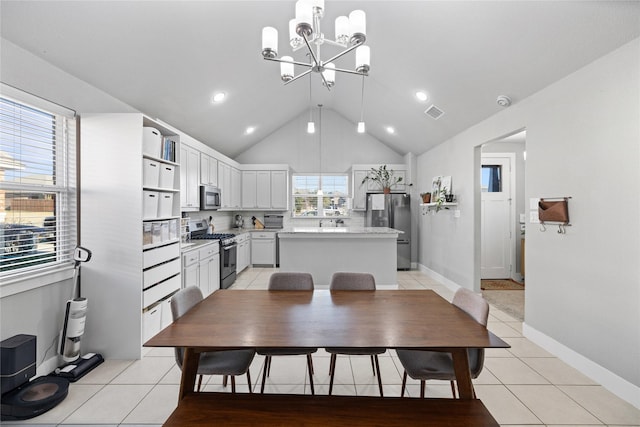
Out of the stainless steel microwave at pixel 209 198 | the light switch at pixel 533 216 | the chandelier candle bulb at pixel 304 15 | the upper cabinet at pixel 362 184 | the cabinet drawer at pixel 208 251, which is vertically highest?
the chandelier candle bulb at pixel 304 15

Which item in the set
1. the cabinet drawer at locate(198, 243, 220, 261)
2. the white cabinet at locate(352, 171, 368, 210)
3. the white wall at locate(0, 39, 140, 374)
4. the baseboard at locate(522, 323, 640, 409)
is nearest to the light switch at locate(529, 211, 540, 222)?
the baseboard at locate(522, 323, 640, 409)

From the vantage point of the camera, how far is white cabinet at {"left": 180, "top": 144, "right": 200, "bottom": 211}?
159 inches

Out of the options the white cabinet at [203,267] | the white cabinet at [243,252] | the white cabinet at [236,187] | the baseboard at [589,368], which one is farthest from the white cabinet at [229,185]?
the baseboard at [589,368]

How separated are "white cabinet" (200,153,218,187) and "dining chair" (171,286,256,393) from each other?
3.14 m

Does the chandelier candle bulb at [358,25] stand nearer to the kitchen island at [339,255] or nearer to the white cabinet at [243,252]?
the kitchen island at [339,255]

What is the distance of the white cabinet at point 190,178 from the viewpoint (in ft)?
13.2

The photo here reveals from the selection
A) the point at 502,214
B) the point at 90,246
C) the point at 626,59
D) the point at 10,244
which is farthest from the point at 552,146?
the point at 10,244

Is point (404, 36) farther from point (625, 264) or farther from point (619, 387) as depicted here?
point (619, 387)

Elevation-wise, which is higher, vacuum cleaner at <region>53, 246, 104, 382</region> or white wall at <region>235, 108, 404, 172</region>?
white wall at <region>235, 108, 404, 172</region>

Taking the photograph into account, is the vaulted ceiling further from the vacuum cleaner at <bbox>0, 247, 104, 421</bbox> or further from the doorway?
the vacuum cleaner at <bbox>0, 247, 104, 421</bbox>

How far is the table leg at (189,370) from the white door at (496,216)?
5285 mm

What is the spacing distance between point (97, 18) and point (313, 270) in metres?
3.73

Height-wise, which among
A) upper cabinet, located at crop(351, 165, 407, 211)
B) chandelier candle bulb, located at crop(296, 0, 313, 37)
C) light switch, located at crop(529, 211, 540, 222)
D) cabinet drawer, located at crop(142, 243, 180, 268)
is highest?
chandelier candle bulb, located at crop(296, 0, 313, 37)

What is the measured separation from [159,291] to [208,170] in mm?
2542
